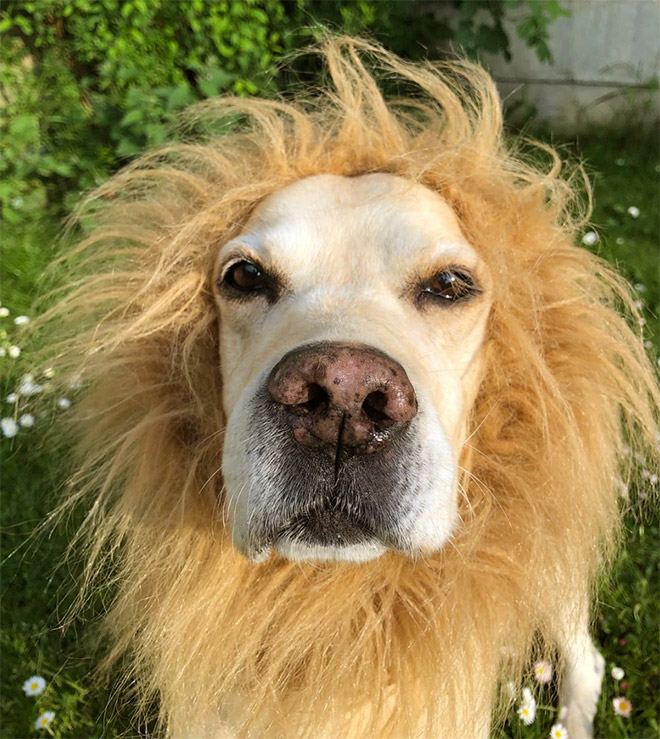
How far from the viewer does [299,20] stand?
401 centimetres

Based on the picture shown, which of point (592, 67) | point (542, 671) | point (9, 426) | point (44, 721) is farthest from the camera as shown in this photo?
point (592, 67)

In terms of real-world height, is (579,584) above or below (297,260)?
below

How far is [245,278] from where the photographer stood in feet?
5.82

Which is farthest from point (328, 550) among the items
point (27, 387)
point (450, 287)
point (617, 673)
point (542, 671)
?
point (27, 387)

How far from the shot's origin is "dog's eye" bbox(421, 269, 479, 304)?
1.72 m

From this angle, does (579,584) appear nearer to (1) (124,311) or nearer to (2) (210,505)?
(2) (210,505)

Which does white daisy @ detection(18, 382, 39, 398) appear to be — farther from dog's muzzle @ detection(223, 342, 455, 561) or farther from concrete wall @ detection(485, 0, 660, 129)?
concrete wall @ detection(485, 0, 660, 129)

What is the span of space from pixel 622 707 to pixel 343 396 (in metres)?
1.78

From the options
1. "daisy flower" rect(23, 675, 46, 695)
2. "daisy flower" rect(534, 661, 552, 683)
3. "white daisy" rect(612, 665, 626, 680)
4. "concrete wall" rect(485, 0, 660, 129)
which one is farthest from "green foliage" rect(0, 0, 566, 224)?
"white daisy" rect(612, 665, 626, 680)

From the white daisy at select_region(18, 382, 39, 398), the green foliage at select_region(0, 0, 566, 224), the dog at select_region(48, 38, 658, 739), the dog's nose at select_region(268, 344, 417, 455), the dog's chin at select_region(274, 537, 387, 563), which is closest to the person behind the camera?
the dog's nose at select_region(268, 344, 417, 455)

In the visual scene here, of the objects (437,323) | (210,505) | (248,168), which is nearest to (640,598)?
(437,323)

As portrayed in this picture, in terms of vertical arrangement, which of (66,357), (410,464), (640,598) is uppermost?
(410,464)

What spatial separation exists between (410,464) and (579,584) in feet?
2.55

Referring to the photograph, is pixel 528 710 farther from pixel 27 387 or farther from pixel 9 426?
pixel 9 426
